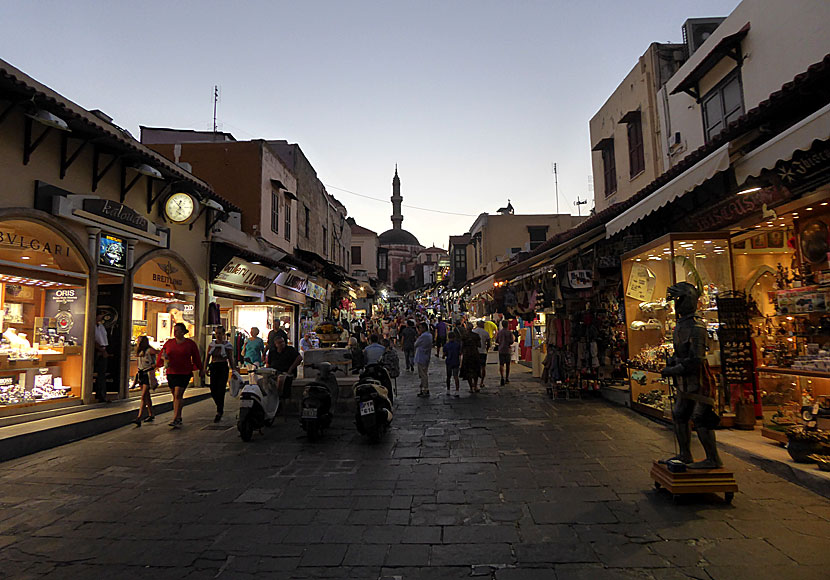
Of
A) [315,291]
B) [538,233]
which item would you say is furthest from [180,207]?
[538,233]

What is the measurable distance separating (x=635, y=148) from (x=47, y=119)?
→ 13.2 metres

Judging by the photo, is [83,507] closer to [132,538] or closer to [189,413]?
[132,538]

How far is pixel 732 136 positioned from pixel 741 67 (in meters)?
5.08

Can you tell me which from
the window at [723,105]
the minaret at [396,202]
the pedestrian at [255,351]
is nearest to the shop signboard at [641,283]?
the window at [723,105]

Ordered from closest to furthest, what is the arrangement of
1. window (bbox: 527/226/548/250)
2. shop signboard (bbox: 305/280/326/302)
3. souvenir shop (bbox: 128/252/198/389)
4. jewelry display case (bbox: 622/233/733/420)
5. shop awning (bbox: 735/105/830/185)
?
1. shop awning (bbox: 735/105/830/185)
2. jewelry display case (bbox: 622/233/733/420)
3. souvenir shop (bbox: 128/252/198/389)
4. shop signboard (bbox: 305/280/326/302)
5. window (bbox: 527/226/548/250)

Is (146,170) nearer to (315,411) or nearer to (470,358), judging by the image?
(315,411)

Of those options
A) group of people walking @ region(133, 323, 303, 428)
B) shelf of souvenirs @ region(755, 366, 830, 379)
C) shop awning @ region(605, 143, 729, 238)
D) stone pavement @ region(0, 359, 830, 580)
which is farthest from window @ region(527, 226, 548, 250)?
shelf of souvenirs @ region(755, 366, 830, 379)

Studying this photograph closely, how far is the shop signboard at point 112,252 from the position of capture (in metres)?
8.88

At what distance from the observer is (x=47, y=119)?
7.07m

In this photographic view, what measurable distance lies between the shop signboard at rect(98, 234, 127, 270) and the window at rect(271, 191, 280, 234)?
836 centimetres

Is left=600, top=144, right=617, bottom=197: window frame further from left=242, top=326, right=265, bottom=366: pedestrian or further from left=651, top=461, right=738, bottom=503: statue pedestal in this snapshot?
left=651, top=461, right=738, bottom=503: statue pedestal

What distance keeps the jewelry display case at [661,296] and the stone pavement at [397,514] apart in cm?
127

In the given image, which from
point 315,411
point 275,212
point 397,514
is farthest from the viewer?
point 275,212

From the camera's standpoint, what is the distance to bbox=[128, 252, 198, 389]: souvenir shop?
34.3 feet
